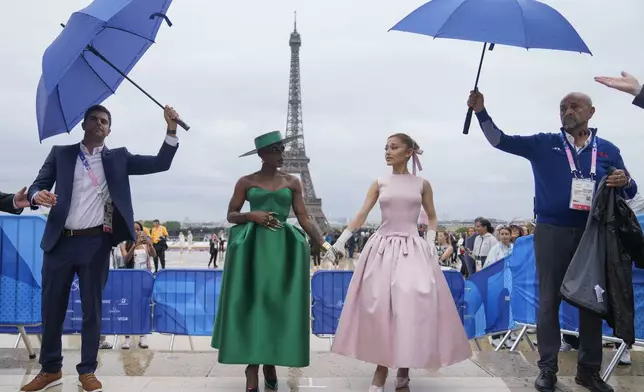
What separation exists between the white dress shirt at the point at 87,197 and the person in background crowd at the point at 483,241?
6351 mm

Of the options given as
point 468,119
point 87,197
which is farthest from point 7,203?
point 468,119

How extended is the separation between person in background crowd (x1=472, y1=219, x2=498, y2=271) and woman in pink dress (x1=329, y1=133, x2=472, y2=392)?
5230 mm

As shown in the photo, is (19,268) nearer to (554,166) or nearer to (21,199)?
(21,199)

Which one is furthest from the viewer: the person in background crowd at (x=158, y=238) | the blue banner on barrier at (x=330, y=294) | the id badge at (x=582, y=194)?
the person in background crowd at (x=158, y=238)

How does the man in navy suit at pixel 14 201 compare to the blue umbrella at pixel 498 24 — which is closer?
the blue umbrella at pixel 498 24

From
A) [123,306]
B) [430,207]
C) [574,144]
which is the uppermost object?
[574,144]

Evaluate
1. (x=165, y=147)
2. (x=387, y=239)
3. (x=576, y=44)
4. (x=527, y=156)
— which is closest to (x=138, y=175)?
(x=165, y=147)

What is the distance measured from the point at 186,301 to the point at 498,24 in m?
4.52

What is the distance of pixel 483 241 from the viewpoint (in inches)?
378

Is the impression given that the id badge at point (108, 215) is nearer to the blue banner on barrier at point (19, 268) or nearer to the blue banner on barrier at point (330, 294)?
the blue banner on barrier at point (19, 268)

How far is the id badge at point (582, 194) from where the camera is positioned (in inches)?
168

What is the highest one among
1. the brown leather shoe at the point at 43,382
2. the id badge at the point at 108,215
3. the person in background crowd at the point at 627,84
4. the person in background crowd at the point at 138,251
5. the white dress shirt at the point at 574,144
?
the person in background crowd at the point at 627,84

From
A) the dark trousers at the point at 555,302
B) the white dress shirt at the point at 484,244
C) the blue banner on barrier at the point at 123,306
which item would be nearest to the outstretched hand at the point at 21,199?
the blue banner on barrier at the point at 123,306

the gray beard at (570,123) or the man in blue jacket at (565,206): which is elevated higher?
the gray beard at (570,123)
